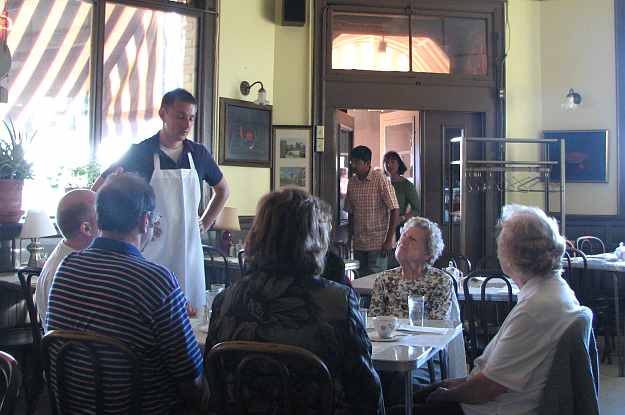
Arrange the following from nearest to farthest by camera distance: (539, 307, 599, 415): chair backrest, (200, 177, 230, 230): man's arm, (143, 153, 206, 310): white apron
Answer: (539, 307, 599, 415): chair backrest < (143, 153, 206, 310): white apron < (200, 177, 230, 230): man's arm

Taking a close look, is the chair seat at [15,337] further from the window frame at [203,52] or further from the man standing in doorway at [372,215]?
the man standing in doorway at [372,215]

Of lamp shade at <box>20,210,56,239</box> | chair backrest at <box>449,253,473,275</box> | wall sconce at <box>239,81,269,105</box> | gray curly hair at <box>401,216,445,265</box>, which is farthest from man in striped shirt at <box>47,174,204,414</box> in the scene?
wall sconce at <box>239,81,269,105</box>

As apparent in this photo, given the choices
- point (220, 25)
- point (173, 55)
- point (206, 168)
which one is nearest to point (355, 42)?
point (220, 25)

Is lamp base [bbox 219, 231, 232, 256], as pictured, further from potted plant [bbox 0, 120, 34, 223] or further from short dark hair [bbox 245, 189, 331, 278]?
short dark hair [bbox 245, 189, 331, 278]

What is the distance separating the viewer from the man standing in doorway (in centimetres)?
579

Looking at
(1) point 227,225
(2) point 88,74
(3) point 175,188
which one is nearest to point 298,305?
(3) point 175,188

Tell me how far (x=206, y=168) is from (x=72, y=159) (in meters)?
2.40

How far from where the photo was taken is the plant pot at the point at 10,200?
14.3 feet

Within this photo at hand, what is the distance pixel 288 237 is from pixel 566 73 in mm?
6158

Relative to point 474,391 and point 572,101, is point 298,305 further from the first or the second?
point 572,101

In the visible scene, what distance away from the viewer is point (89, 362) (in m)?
1.81

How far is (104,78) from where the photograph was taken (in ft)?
18.2

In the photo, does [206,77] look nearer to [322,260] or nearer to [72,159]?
[72,159]

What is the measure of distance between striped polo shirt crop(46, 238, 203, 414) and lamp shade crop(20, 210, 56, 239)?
8.69ft
